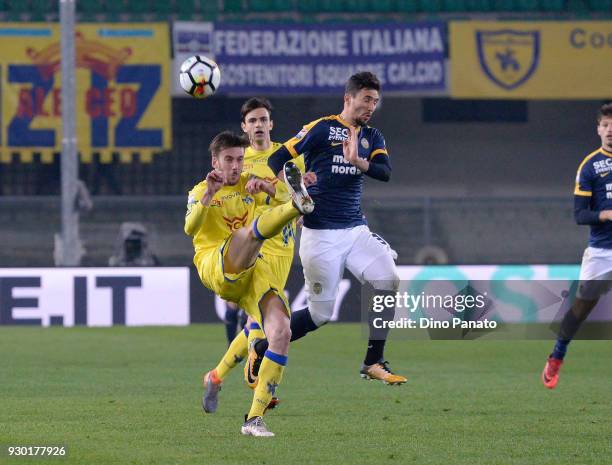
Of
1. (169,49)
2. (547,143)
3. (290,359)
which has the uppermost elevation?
(169,49)

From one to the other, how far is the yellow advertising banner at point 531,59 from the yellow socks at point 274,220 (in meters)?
15.3

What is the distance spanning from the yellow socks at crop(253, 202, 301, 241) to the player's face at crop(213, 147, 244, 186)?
1.43 feet

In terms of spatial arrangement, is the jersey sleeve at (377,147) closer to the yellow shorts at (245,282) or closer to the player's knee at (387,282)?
the player's knee at (387,282)

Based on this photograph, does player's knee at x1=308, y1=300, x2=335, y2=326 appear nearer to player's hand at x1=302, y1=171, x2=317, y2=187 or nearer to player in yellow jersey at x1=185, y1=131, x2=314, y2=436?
player's hand at x1=302, y1=171, x2=317, y2=187

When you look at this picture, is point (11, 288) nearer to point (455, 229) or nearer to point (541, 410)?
point (455, 229)

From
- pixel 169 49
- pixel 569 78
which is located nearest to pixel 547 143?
pixel 569 78

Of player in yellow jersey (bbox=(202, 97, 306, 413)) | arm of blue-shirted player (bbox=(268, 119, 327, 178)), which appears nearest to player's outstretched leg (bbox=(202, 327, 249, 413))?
player in yellow jersey (bbox=(202, 97, 306, 413))

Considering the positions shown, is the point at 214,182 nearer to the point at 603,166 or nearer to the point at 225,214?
the point at 225,214

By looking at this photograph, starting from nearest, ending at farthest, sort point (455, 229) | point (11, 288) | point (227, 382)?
point (227, 382) < point (11, 288) < point (455, 229)

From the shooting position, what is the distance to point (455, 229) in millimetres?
20312

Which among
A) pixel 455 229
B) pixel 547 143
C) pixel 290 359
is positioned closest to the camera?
pixel 290 359

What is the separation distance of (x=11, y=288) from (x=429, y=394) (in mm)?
8500

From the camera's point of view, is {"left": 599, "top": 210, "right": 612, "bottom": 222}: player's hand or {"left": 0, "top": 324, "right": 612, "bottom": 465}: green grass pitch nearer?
{"left": 0, "top": 324, "right": 612, "bottom": 465}: green grass pitch

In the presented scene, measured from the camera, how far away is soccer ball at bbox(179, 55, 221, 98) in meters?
11.5
